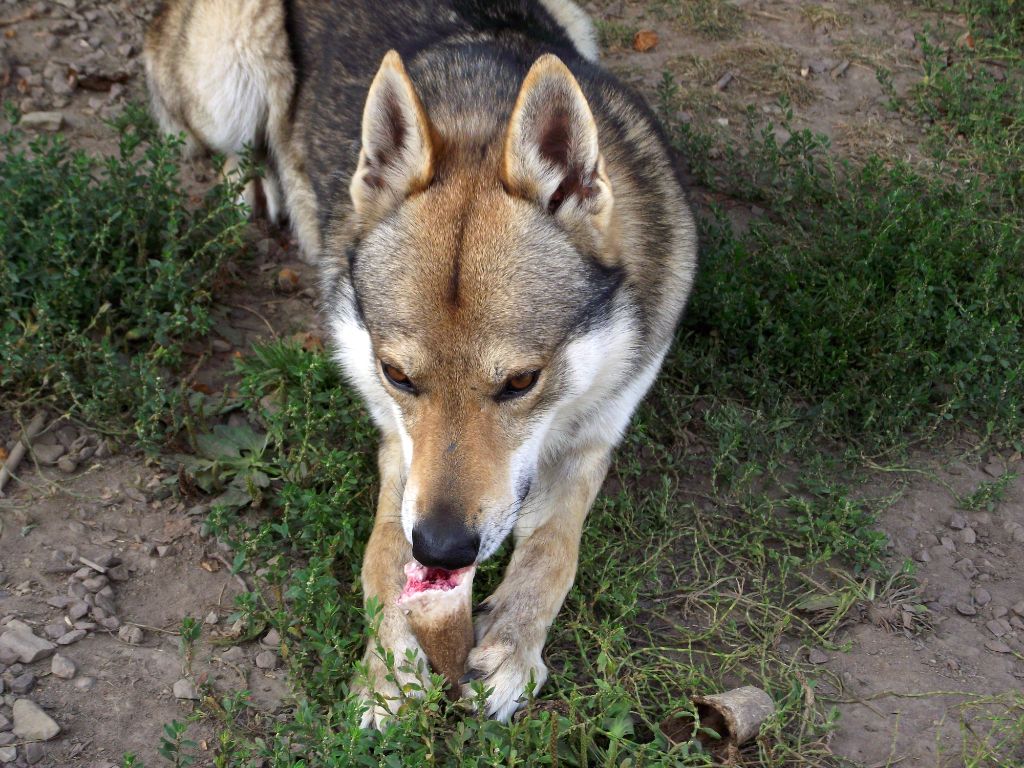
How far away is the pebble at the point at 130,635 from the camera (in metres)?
3.23

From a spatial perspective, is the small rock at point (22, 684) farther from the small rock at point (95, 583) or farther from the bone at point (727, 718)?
the bone at point (727, 718)

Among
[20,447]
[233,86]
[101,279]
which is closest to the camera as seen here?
[20,447]

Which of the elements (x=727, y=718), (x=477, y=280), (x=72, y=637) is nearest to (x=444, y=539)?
(x=477, y=280)

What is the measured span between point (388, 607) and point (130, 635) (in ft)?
2.79

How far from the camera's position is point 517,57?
388 centimetres

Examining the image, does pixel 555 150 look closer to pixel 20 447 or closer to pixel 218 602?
pixel 218 602

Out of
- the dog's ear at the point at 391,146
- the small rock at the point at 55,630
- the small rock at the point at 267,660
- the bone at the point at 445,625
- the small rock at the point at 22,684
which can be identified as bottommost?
the small rock at the point at 267,660

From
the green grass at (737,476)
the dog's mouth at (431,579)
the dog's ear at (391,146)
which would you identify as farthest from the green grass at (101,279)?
→ the dog's mouth at (431,579)

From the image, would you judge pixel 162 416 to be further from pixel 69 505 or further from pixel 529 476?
pixel 529 476

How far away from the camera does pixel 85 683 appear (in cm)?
305

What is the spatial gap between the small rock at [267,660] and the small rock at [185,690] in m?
0.21

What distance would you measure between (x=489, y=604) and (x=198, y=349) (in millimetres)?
1961

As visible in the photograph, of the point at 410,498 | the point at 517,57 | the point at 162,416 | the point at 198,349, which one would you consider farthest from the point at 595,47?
the point at 410,498

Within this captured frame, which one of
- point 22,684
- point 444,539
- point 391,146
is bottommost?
point 22,684
